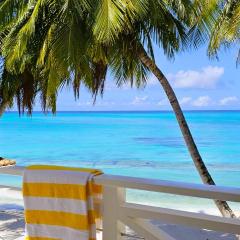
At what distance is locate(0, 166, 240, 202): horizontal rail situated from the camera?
5.62 feet

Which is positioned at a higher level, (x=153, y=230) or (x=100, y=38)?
(x=100, y=38)

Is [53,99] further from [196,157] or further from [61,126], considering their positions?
[61,126]

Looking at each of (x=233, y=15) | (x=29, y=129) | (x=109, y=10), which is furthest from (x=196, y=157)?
(x=29, y=129)

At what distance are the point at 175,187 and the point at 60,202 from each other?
1.82 ft

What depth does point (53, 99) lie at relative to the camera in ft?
31.0

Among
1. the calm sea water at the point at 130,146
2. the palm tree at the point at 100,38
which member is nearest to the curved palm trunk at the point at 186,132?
the palm tree at the point at 100,38

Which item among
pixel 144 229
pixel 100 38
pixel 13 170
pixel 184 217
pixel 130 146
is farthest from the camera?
pixel 130 146

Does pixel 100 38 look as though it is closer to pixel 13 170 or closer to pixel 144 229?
pixel 13 170

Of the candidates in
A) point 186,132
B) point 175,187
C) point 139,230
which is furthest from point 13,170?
point 186,132

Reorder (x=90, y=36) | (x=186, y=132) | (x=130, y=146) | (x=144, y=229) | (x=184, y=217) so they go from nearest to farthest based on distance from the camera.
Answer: (x=184, y=217), (x=144, y=229), (x=90, y=36), (x=186, y=132), (x=130, y=146)

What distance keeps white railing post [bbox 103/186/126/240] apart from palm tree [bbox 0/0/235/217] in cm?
385

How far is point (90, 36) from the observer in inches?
256

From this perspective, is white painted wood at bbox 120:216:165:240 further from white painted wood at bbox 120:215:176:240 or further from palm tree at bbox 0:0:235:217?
palm tree at bbox 0:0:235:217

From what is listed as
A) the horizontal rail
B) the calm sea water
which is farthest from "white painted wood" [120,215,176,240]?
the calm sea water
